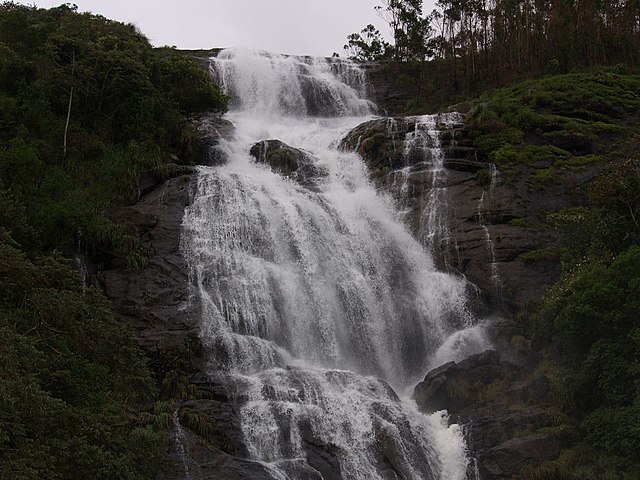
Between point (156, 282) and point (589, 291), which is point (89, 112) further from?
point (589, 291)

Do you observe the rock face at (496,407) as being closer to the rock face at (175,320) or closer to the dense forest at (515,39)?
the rock face at (175,320)

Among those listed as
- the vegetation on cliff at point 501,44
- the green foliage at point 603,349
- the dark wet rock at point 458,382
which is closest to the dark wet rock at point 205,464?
the dark wet rock at point 458,382

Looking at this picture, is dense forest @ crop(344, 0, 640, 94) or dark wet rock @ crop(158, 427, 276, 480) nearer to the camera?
dark wet rock @ crop(158, 427, 276, 480)

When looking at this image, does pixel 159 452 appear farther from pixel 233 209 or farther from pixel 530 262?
pixel 530 262

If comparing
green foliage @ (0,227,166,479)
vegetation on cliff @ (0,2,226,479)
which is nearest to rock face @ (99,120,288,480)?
vegetation on cliff @ (0,2,226,479)

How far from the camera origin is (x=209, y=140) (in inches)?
1537

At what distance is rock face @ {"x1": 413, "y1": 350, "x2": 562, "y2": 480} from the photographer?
68.0 ft

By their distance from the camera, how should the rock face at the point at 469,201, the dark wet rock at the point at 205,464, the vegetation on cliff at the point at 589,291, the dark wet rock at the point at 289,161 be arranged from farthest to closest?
the dark wet rock at the point at 289,161 < the rock face at the point at 469,201 < the vegetation on cliff at the point at 589,291 < the dark wet rock at the point at 205,464

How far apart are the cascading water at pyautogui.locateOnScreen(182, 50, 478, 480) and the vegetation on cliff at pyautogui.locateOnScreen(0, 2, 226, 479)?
3291 millimetres

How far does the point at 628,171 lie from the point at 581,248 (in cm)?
334

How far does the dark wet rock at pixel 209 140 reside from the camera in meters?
37.2

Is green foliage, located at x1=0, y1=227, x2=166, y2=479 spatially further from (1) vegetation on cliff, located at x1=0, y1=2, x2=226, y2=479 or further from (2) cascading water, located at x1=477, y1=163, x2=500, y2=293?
(2) cascading water, located at x1=477, y1=163, x2=500, y2=293

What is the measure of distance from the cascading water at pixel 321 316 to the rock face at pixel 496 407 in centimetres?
70

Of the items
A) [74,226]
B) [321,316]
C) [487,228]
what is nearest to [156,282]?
[74,226]
